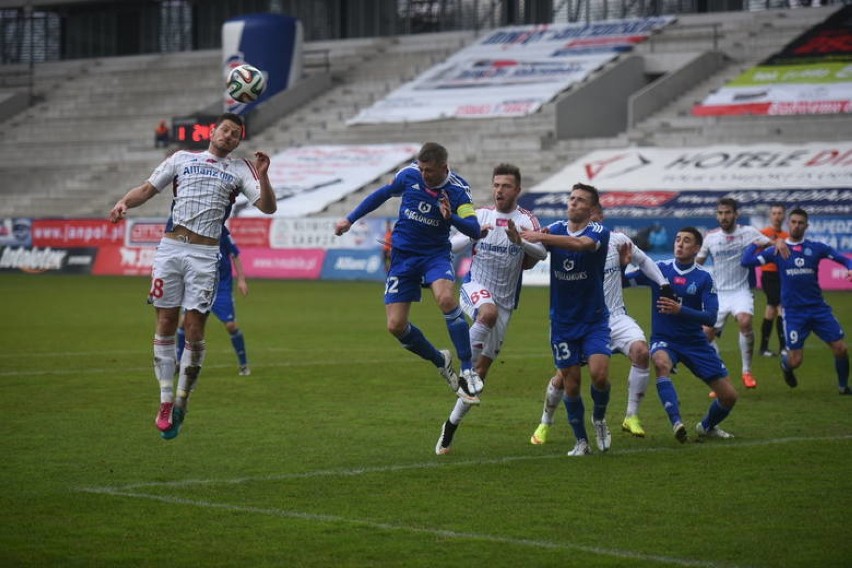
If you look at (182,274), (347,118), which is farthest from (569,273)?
(347,118)

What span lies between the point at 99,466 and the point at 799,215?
9207 millimetres

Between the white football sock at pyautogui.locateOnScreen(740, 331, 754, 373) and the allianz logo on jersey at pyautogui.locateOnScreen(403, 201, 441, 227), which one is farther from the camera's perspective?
the white football sock at pyautogui.locateOnScreen(740, 331, 754, 373)

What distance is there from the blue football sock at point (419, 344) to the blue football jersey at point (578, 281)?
1326mm

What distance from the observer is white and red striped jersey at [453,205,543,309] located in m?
13.0

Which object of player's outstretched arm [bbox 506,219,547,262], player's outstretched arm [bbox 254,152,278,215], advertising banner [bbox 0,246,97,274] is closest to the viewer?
player's outstretched arm [bbox 506,219,547,262]

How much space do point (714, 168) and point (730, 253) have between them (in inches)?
979

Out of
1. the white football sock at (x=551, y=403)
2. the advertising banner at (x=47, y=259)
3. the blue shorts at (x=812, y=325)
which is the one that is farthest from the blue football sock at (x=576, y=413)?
the advertising banner at (x=47, y=259)

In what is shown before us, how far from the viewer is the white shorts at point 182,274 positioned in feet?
39.5

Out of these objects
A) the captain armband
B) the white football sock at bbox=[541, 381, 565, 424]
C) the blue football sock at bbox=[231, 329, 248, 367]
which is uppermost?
the captain armband

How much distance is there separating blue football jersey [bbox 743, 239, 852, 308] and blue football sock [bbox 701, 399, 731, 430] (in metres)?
4.38

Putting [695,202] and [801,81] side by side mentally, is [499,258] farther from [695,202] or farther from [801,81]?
[801,81]

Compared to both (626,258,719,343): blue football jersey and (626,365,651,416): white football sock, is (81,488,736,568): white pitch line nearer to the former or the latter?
(626,365,651,416): white football sock

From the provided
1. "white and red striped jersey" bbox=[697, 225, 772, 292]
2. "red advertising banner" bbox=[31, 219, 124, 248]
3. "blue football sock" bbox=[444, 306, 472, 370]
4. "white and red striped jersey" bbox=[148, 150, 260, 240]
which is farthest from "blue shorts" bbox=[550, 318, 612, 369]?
"red advertising banner" bbox=[31, 219, 124, 248]

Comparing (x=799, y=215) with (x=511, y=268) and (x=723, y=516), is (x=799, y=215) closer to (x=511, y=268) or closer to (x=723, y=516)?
(x=511, y=268)
